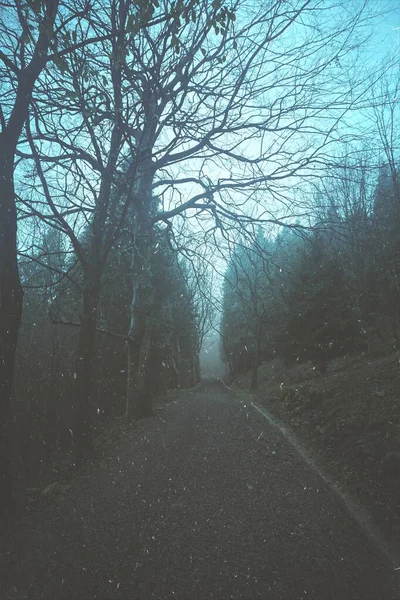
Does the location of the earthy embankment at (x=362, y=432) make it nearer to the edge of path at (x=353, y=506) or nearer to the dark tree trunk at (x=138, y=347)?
the edge of path at (x=353, y=506)

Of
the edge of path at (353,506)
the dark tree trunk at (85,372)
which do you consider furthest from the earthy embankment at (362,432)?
the dark tree trunk at (85,372)

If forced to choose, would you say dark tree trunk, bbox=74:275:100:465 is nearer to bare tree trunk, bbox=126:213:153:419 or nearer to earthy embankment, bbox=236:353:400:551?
bare tree trunk, bbox=126:213:153:419

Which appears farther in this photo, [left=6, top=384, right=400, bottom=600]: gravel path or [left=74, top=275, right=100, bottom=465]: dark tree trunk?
[left=74, top=275, right=100, bottom=465]: dark tree trunk

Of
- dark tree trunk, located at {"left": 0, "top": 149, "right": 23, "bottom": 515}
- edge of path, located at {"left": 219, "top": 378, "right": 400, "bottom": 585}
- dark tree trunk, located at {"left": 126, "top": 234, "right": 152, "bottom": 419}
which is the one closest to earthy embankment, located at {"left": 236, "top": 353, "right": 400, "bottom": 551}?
edge of path, located at {"left": 219, "top": 378, "right": 400, "bottom": 585}

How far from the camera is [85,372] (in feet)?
21.7

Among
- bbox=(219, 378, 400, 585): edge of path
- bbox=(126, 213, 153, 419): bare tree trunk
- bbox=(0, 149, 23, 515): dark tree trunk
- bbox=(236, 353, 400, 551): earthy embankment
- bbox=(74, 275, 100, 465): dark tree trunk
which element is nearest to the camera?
bbox=(219, 378, 400, 585): edge of path

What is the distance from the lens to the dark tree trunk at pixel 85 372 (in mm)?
6527

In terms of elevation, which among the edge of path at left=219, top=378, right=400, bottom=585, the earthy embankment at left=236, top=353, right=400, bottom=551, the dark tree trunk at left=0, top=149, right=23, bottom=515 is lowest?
the edge of path at left=219, top=378, right=400, bottom=585

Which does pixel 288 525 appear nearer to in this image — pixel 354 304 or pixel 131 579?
pixel 131 579

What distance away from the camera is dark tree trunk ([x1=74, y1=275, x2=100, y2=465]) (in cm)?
653

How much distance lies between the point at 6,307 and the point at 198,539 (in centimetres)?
370

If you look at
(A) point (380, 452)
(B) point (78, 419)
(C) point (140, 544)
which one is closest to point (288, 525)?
(C) point (140, 544)

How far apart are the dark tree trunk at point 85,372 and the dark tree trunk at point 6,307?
1.94m

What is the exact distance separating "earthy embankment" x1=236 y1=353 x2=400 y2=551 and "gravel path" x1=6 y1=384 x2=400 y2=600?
428 millimetres
